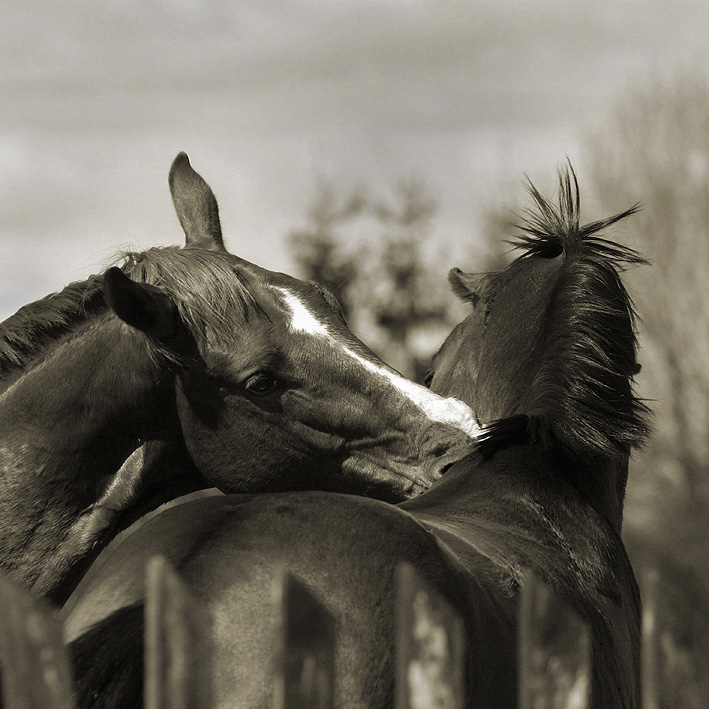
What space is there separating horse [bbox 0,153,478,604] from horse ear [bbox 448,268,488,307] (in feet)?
3.22

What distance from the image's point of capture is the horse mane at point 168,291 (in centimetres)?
328

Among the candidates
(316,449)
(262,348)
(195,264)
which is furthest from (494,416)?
(195,264)

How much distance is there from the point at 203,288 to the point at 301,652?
191 centimetres

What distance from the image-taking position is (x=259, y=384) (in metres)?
3.27

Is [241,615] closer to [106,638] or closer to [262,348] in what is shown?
[106,638]

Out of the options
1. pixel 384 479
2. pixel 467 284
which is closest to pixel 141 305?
pixel 384 479

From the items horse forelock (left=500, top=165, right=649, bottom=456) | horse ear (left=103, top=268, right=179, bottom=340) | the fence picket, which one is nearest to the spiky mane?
horse forelock (left=500, top=165, right=649, bottom=456)

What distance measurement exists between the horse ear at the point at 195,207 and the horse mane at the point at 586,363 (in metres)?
1.36

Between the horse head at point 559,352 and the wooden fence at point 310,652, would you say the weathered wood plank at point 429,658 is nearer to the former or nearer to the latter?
the wooden fence at point 310,652

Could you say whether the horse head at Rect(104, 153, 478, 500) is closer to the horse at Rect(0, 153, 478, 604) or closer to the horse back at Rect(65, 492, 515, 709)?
the horse at Rect(0, 153, 478, 604)

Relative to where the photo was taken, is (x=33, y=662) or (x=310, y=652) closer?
(x=33, y=662)

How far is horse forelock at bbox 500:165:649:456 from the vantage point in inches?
124

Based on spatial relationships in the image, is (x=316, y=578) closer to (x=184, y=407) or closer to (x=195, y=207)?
(x=184, y=407)

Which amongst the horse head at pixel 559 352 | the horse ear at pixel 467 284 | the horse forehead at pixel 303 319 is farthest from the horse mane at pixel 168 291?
the horse ear at pixel 467 284
